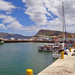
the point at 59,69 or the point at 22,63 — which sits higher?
the point at 59,69

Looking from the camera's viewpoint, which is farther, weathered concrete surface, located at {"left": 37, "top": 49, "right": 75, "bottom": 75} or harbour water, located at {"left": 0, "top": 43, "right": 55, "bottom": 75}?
harbour water, located at {"left": 0, "top": 43, "right": 55, "bottom": 75}

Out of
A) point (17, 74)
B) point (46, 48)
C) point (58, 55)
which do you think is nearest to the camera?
point (17, 74)

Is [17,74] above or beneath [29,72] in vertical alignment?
beneath

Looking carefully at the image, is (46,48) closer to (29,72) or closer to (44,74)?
(44,74)

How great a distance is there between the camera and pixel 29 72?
28.1ft

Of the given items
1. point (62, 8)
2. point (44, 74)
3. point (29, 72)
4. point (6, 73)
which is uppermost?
point (62, 8)

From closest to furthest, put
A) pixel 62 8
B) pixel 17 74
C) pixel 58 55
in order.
→ pixel 17 74, pixel 58 55, pixel 62 8

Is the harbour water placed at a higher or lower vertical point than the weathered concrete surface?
lower

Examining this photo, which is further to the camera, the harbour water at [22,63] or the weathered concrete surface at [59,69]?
the harbour water at [22,63]

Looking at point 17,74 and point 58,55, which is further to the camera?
point 58,55

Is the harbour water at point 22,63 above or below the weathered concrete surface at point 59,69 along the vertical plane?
below

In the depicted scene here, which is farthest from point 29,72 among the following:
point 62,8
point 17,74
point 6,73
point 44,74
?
point 62,8

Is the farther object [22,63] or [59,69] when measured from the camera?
[22,63]

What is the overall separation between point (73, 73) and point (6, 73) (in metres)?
9.62
